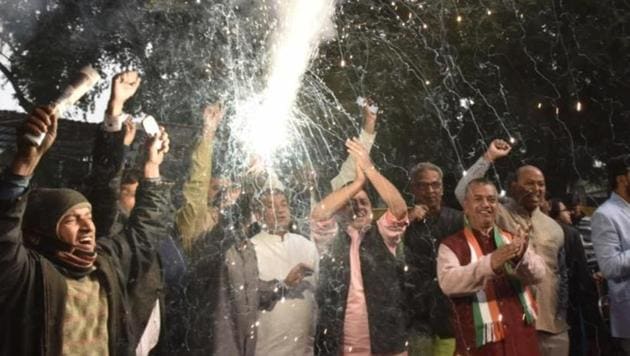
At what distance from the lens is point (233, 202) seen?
7.16 ft

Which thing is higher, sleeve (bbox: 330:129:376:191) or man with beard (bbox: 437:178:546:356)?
sleeve (bbox: 330:129:376:191)

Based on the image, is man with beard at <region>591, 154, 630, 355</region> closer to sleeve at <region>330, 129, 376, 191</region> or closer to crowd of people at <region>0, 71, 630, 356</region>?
crowd of people at <region>0, 71, 630, 356</region>

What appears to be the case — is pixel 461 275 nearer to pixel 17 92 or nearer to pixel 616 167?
pixel 616 167

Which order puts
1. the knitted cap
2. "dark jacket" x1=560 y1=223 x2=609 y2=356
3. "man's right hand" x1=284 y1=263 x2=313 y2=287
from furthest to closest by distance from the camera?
"dark jacket" x1=560 y1=223 x2=609 y2=356 < "man's right hand" x1=284 y1=263 x2=313 y2=287 < the knitted cap

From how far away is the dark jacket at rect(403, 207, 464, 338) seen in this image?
7.94 ft

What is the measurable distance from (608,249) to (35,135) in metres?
2.20

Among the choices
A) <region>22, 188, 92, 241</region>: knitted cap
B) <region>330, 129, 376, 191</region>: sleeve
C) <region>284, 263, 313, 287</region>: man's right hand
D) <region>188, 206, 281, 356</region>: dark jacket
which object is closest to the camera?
<region>22, 188, 92, 241</region>: knitted cap

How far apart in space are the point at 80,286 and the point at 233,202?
1.99ft

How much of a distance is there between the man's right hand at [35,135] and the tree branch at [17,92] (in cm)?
4

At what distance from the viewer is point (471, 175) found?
2617 mm

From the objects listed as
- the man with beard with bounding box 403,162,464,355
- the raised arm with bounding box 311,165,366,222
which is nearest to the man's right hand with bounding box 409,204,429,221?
the man with beard with bounding box 403,162,464,355

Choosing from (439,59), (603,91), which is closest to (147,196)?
(439,59)

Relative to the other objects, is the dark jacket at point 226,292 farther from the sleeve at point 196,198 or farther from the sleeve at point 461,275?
the sleeve at point 461,275

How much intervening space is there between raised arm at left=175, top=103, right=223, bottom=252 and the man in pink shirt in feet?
1.39
